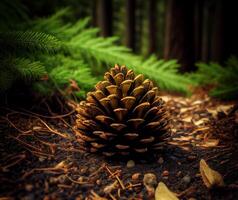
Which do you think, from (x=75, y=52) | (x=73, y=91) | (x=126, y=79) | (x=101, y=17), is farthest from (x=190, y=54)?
(x=126, y=79)

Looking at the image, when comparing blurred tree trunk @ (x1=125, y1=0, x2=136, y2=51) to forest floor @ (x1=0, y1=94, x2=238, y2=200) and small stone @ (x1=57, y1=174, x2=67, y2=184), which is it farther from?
small stone @ (x1=57, y1=174, x2=67, y2=184)

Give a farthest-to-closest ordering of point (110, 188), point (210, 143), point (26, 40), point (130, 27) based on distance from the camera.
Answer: point (130, 27), point (210, 143), point (26, 40), point (110, 188)

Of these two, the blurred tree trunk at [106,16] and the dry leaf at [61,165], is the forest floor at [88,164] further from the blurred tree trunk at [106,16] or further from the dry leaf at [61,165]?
the blurred tree trunk at [106,16]

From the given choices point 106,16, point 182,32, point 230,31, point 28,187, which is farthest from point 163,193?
point 230,31

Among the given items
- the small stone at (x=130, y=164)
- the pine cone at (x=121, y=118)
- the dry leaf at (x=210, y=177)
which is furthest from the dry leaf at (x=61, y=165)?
the dry leaf at (x=210, y=177)

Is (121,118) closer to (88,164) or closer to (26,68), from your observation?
(88,164)

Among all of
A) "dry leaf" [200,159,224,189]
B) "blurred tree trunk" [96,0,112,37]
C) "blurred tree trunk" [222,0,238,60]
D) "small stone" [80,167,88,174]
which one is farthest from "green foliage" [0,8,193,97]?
"blurred tree trunk" [222,0,238,60]
